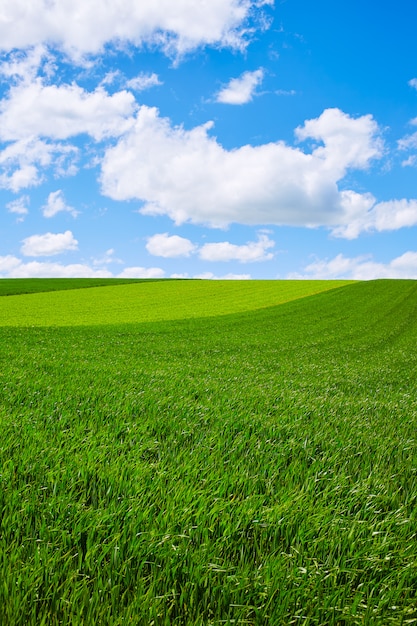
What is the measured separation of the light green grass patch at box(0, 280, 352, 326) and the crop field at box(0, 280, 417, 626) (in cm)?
2791

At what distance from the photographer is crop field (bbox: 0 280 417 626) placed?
3.05 meters

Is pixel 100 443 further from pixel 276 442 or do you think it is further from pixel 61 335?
pixel 61 335

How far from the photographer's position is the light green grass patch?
38.9m

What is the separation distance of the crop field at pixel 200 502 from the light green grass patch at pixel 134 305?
2791 centimetres

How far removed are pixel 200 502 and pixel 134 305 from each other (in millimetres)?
47603

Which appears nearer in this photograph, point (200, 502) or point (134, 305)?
point (200, 502)

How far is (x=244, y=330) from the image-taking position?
104ft

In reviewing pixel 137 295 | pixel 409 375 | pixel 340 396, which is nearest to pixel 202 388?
pixel 340 396

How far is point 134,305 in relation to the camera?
50938mm

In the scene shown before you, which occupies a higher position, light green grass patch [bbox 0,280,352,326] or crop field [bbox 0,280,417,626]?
light green grass patch [bbox 0,280,352,326]

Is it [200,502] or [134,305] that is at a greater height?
[134,305]

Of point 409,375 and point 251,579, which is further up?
point 251,579

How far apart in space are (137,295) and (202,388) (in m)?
54.0

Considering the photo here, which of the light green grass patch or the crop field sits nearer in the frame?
the crop field
